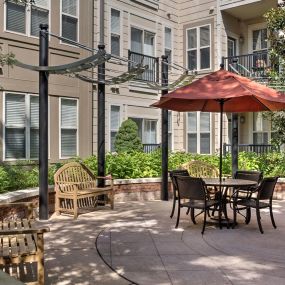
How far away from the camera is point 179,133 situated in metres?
17.8

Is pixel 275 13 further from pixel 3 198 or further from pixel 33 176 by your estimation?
pixel 3 198

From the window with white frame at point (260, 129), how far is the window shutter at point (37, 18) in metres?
9.90

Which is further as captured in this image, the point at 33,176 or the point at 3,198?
the point at 33,176

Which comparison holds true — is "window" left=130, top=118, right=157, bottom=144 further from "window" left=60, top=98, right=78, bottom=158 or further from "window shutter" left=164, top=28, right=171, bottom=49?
"window shutter" left=164, top=28, right=171, bottom=49

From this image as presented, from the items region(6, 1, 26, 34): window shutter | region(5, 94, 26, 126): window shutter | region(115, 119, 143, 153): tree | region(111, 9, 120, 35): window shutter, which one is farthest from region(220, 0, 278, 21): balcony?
region(5, 94, 26, 126): window shutter

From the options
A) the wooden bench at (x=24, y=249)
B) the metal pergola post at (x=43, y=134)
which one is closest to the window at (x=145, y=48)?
the metal pergola post at (x=43, y=134)

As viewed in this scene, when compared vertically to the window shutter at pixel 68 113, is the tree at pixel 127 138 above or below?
below

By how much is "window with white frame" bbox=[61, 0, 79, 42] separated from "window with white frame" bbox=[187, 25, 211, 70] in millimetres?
6303

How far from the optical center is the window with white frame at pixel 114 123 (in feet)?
48.1

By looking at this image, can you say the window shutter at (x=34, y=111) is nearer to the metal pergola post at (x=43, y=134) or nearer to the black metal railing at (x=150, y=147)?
the metal pergola post at (x=43, y=134)

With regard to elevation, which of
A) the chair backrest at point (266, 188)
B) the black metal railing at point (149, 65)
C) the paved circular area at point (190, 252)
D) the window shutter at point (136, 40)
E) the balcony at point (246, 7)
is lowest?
the paved circular area at point (190, 252)

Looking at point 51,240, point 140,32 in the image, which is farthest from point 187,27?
point 51,240

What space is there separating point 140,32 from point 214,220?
10563mm

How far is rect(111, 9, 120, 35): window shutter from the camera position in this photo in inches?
582
